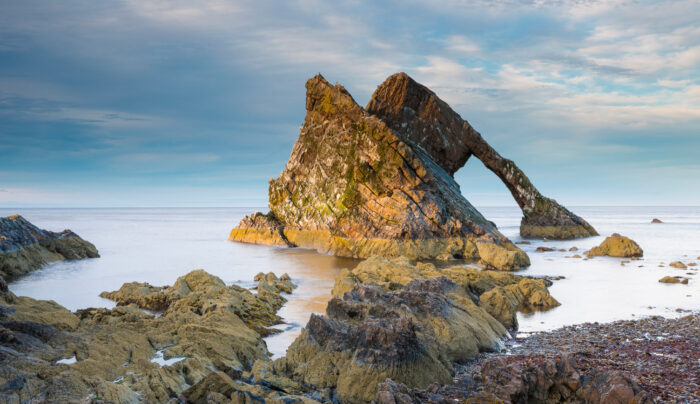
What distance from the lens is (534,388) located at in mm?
7176

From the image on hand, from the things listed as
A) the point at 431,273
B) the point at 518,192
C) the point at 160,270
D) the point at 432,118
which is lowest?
the point at 160,270

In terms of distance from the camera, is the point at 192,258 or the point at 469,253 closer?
the point at 469,253

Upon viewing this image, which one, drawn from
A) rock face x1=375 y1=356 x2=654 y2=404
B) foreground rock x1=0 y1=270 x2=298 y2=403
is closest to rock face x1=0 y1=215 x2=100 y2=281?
foreground rock x1=0 y1=270 x2=298 y2=403

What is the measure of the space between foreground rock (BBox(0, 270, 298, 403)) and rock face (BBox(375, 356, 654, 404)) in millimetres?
3925

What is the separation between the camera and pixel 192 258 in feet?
125

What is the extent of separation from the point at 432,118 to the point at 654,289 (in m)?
27.6

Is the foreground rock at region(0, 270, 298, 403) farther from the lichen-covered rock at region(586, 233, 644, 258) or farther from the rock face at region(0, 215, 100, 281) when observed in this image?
the lichen-covered rock at region(586, 233, 644, 258)

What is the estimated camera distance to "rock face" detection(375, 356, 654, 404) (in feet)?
21.9

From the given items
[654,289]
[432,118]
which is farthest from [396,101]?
[654,289]

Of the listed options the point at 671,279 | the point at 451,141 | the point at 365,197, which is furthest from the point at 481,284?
the point at 451,141

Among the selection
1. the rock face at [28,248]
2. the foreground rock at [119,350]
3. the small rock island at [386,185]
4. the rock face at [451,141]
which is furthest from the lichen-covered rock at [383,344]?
the rock face at [451,141]

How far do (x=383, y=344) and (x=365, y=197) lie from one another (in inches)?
1129

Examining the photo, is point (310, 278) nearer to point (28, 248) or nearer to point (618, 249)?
point (28, 248)

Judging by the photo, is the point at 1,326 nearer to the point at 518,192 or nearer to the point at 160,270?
the point at 160,270
